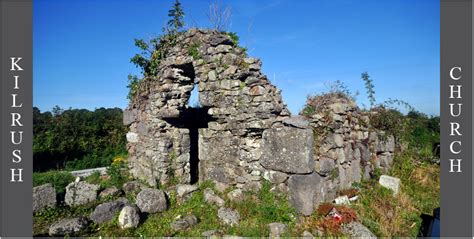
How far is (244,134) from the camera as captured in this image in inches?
235

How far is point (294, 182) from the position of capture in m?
5.22

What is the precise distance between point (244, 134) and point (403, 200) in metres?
3.45

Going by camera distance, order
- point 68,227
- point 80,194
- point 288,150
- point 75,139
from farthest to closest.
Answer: point 75,139, point 80,194, point 288,150, point 68,227

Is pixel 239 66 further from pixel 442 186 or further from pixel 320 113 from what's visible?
pixel 442 186

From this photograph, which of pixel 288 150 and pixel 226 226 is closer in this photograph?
pixel 226 226

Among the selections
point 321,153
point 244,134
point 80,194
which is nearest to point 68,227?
point 80,194

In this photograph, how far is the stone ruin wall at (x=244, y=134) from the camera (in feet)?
17.3

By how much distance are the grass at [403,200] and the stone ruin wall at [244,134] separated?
45 centimetres

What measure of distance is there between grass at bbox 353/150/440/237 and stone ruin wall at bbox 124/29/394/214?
0.45 metres

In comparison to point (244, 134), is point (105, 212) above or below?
below

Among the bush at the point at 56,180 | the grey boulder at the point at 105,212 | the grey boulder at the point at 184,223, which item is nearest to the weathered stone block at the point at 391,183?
the grey boulder at the point at 184,223

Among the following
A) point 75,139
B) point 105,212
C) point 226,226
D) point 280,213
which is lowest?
point 226,226

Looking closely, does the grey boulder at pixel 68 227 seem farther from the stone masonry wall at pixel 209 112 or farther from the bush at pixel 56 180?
the bush at pixel 56 180

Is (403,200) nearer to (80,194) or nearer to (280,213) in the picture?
(280,213)
